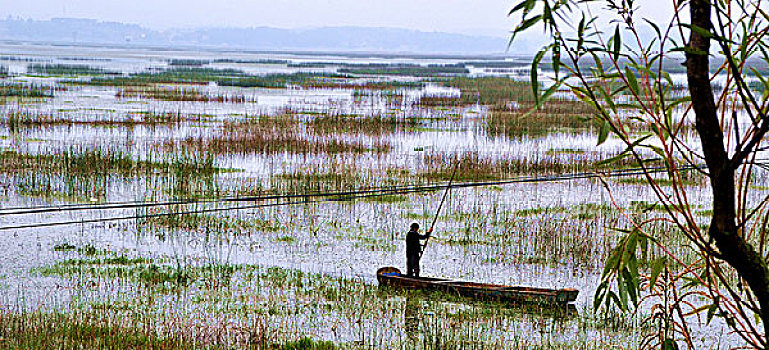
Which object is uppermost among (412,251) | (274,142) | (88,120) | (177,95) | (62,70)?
(62,70)

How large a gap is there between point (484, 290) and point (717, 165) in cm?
716

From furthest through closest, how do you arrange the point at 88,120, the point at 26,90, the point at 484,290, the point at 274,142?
the point at 26,90 < the point at 88,120 < the point at 274,142 < the point at 484,290

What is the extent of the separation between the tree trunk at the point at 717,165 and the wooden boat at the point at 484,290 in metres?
6.76

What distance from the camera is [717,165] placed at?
1942 mm

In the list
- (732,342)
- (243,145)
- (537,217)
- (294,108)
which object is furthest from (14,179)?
(294,108)

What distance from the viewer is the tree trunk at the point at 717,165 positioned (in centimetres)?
192

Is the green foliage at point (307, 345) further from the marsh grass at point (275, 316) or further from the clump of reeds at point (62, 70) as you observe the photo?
the clump of reeds at point (62, 70)

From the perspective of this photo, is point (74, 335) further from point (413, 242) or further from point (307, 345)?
point (413, 242)

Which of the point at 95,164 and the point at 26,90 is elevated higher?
the point at 26,90

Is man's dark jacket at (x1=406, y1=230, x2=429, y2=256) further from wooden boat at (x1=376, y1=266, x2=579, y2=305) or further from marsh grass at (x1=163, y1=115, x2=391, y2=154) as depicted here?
marsh grass at (x1=163, y1=115, x2=391, y2=154)

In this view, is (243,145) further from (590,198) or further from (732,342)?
(732,342)

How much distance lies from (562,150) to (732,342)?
1283 cm

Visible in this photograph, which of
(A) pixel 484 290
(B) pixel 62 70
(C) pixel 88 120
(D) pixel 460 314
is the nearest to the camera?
(D) pixel 460 314

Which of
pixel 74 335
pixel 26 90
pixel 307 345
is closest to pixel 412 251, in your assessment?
pixel 307 345
